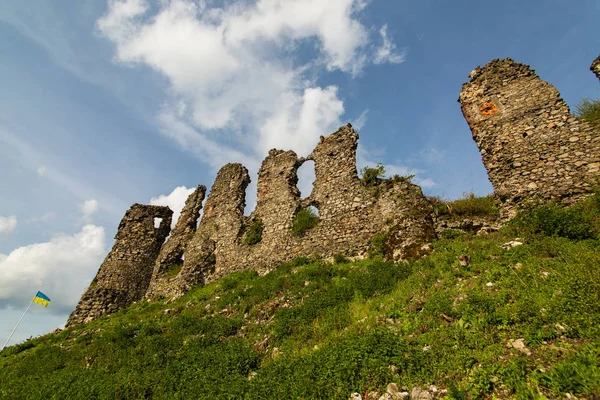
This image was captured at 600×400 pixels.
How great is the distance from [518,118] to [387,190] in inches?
207

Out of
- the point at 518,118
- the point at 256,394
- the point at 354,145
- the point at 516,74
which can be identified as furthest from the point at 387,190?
Answer: the point at 256,394

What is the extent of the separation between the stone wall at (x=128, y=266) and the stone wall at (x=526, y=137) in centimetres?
1936

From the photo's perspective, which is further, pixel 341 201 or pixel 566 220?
pixel 341 201

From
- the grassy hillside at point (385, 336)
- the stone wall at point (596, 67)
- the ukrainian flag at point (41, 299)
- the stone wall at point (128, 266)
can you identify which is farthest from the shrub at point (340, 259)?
the ukrainian flag at point (41, 299)

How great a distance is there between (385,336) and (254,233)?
34.4 ft

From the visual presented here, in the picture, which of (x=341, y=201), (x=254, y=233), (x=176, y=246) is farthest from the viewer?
(x=176, y=246)

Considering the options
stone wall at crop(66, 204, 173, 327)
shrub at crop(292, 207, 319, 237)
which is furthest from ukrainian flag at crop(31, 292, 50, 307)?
shrub at crop(292, 207, 319, 237)

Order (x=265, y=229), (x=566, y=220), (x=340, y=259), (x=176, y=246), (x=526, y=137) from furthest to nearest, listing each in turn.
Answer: (x=176, y=246)
(x=265, y=229)
(x=340, y=259)
(x=526, y=137)
(x=566, y=220)

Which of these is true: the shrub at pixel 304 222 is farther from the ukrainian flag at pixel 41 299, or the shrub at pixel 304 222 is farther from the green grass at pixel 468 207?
the ukrainian flag at pixel 41 299

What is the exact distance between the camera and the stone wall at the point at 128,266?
56.4 feet

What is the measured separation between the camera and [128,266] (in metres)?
18.9

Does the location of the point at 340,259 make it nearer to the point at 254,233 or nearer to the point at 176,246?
the point at 254,233

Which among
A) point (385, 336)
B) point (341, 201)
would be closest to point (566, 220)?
A: point (385, 336)

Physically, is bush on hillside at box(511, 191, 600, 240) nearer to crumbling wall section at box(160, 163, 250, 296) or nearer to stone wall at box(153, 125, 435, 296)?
stone wall at box(153, 125, 435, 296)
